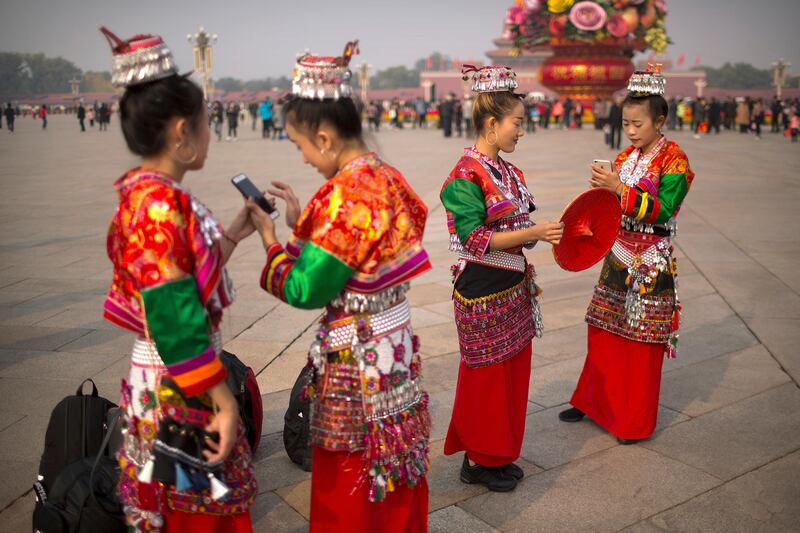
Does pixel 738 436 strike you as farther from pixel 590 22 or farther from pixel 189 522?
pixel 590 22

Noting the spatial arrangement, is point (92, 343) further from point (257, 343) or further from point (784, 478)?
point (784, 478)

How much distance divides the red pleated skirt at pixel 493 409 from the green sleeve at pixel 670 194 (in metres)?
0.95

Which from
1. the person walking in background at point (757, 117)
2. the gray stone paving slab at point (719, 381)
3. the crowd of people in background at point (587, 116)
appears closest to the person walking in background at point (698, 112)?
the crowd of people in background at point (587, 116)

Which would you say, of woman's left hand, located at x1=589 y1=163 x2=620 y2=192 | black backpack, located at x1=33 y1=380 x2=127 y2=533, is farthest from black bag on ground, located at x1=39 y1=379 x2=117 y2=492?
woman's left hand, located at x1=589 y1=163 x2=620 y2=192

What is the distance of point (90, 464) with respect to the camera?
8.54ft

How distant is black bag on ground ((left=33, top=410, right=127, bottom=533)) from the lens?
238cm

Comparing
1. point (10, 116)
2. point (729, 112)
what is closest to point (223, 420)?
point (729, 112)

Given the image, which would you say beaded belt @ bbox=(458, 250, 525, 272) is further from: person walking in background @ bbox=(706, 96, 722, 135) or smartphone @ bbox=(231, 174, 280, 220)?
person walking in background @ bbox=(706, 96, 722, 135)

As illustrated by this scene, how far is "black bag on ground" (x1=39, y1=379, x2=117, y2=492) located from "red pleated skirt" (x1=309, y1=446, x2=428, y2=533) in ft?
3.23

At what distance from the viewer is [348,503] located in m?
2.31

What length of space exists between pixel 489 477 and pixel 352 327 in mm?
1468

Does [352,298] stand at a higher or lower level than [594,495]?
higher

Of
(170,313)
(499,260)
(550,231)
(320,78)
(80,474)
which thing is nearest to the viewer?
(170,313)

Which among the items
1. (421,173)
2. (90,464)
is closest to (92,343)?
(90,464)
